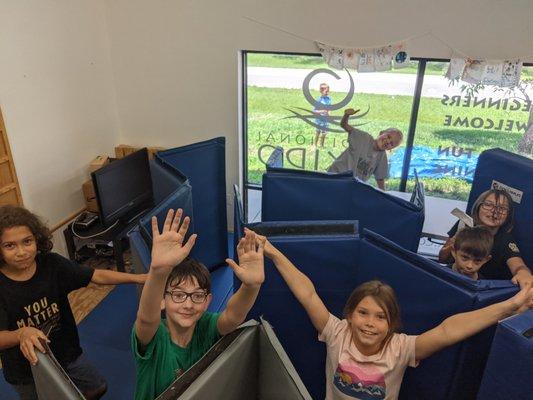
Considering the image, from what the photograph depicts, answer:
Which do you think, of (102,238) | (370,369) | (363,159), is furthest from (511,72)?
(102,238)

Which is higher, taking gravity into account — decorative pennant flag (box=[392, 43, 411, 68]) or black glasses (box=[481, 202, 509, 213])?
decorative pennant flag (box=[392, 43, 411, 68])

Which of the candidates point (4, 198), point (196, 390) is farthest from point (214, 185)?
point (196, 390)

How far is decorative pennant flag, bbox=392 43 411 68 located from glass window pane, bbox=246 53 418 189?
8cm

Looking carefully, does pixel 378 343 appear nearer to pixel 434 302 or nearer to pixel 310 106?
pixel 434 302

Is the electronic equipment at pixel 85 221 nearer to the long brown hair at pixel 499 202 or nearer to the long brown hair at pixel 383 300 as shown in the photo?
the long brown hair at pixel 383 300

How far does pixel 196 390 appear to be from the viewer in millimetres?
1155

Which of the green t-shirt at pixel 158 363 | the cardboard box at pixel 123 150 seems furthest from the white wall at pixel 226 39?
the green t-shirt at pixel 158 363

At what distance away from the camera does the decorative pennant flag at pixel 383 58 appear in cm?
382

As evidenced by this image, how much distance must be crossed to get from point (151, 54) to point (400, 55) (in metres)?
2.51

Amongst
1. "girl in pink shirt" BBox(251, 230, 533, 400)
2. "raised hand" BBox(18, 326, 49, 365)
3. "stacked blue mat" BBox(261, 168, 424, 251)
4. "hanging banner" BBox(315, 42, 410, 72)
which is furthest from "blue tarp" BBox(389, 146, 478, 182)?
"raised hand" BBox(18, 326, 49, 365)

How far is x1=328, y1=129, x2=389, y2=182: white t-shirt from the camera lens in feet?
13.6

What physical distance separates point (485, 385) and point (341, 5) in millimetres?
3323

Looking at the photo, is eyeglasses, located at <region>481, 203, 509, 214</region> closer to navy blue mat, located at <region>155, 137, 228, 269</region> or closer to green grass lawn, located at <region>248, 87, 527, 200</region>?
green grass lawn, located at <region>248, 87, 527, 200</region>

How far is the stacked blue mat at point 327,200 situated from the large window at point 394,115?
1.55 metres
